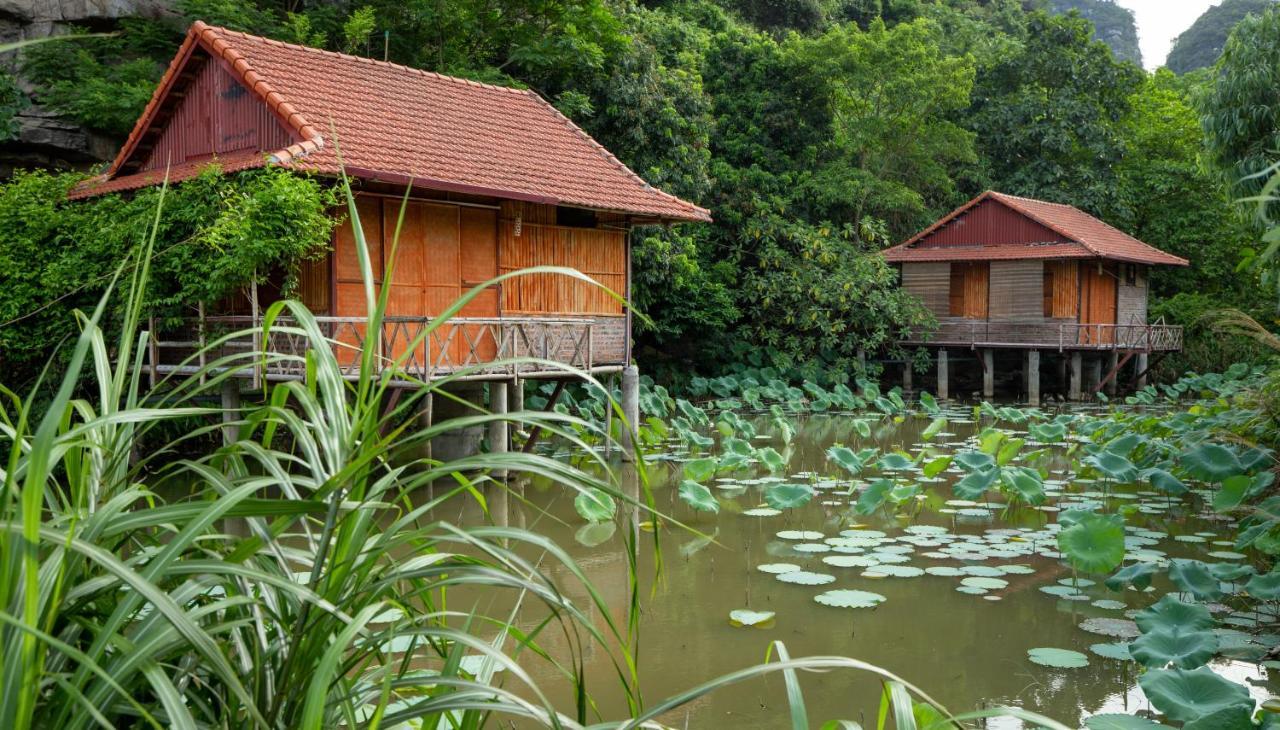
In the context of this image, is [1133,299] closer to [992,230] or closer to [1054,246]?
[1054,246]

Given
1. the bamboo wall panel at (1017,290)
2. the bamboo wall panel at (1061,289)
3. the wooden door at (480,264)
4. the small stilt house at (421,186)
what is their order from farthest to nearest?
the bamboo wall panel at (1017,290), the bamboo wall panel at (1061,289), the wooden door at (480,264), the small stilt house at (421,186)

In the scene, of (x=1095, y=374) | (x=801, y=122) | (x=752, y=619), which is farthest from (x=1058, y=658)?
(x=801, y=122)

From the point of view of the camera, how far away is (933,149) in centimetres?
2705

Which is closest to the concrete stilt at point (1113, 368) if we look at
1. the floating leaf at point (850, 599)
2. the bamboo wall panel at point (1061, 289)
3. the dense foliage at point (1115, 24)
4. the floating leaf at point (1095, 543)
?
the bamboo wall panel at point (1061, 289)

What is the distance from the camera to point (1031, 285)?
24.9 m

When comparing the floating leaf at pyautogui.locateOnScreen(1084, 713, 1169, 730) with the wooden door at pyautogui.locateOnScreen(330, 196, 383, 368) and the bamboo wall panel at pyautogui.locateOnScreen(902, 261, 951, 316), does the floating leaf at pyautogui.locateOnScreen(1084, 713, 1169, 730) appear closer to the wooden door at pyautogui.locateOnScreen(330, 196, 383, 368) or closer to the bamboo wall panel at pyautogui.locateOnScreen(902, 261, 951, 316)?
the wooden door at pyautogui.locateOnScreen(330, 196, 383, 368)

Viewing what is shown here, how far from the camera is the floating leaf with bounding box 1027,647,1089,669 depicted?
221 inches

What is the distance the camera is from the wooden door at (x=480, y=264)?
1258 cm

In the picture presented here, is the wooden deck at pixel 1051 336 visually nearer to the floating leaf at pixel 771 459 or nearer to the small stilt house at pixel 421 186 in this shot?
the small stilt house at pixel 421 186

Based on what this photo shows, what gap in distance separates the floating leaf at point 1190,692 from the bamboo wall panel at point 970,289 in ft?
74.4

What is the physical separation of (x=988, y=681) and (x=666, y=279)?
16.4 meters

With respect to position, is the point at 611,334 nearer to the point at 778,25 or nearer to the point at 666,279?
the point at 666,279

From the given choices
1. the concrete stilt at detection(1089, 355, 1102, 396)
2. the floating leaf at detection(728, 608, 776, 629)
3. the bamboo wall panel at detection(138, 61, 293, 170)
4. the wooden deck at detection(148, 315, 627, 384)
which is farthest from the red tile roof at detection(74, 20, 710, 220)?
the concrete stilt at detection(1089, 355, 1102, 396)

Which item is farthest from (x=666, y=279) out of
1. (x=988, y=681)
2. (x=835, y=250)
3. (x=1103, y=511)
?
(x=988, y=681)
